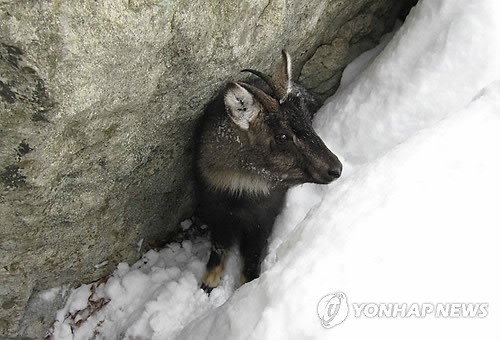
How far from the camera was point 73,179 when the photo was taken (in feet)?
12.7

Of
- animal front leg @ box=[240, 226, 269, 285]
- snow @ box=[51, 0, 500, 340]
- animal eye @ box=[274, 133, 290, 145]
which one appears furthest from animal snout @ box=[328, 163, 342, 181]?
animal front leg @ box=[240, 226, 269, 285]

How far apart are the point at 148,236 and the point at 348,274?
9.45ft

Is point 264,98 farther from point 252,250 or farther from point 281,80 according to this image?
point 252,250

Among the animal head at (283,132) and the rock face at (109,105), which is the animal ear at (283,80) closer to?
the animal head at (283,132)

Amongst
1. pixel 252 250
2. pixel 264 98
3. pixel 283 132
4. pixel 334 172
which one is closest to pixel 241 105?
pixel 264 98

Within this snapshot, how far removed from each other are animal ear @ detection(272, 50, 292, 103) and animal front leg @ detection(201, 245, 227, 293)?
173cm

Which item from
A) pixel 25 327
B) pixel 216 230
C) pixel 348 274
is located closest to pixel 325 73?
pixel 216 230

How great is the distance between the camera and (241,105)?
4.12 meters

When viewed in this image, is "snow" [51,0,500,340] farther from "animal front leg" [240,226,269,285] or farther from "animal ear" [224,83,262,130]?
"animal ear" [224,83,262,130]

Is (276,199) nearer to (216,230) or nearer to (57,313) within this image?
(216,230)

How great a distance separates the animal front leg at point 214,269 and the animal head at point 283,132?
1.30 metres

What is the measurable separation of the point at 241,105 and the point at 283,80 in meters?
0.43

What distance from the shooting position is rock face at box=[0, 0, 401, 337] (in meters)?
3.00

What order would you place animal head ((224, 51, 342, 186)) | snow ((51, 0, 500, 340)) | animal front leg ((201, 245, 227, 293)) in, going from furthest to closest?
animal front leg ((201, 245, 227, 293)) < animal head ((224, 51, 342, 186)) < snow ((51, 0, 500, 340))
